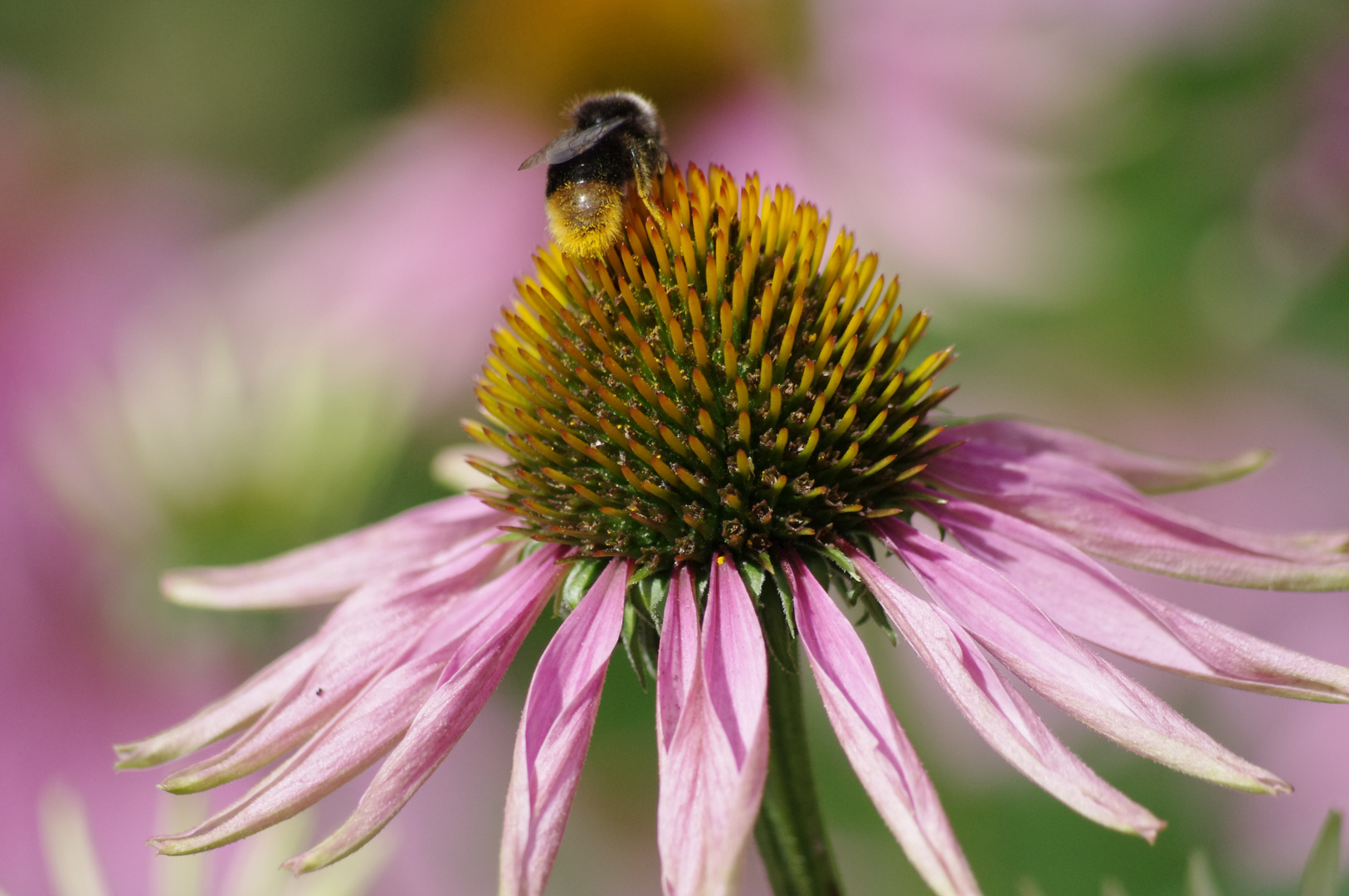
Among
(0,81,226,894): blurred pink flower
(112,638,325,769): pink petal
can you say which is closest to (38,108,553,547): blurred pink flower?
(0,81,226,894): blurred pink flower

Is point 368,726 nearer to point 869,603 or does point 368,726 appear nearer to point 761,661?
point 761,661

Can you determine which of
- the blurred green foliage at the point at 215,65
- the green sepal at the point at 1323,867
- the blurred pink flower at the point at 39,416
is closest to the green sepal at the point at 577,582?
the green sepal at the point at 1323,867

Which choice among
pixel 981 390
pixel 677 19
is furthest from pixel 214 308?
pixel 981 390

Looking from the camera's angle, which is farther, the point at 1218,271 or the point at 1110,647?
the point at 1218,271

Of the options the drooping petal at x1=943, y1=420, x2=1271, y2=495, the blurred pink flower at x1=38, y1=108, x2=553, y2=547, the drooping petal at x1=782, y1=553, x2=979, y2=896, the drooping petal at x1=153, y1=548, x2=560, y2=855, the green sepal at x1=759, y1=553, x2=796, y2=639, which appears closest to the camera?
the drooping petal at x1=782, y1=553, x2=979, y2=896

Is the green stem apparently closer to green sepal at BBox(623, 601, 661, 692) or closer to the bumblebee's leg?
green sepal at BBox(623, 601, 661, 692)

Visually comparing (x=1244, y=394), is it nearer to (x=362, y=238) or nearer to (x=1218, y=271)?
(x=1218, y=271)

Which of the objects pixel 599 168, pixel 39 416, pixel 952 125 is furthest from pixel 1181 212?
pixel 39 416

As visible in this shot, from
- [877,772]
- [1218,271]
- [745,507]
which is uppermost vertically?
[1218,271]
